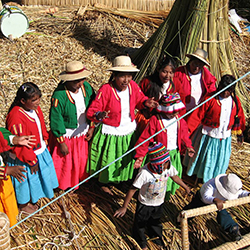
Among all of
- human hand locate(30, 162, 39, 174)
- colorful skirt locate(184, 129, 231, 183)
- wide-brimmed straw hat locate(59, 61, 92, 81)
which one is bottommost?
colorful skirt locate(184, 129, 231, 183)

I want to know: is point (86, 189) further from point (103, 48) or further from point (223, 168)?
point (103, 48)

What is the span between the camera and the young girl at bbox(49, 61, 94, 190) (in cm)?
276

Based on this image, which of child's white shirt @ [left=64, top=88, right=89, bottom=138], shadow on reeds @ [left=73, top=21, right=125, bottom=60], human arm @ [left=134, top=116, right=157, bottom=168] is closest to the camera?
human arm @ [left=134, top=116, right=157, bottom=168]

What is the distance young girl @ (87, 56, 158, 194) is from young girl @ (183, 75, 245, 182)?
60 centimetres

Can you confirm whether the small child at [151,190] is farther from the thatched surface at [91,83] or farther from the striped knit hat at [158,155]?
the thatched surface at [91,83]

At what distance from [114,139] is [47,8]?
466 cm

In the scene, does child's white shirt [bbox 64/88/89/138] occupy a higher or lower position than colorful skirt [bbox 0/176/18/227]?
higher

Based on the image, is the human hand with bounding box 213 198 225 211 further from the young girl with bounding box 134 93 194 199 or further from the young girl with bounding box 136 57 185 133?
the young girl with bounding box 136 57 185 133

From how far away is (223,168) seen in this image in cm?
338

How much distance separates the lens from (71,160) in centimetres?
304

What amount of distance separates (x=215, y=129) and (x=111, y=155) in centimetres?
107

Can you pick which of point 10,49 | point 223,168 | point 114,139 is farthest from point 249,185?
point 10,49

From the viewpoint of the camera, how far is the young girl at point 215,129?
3.06m

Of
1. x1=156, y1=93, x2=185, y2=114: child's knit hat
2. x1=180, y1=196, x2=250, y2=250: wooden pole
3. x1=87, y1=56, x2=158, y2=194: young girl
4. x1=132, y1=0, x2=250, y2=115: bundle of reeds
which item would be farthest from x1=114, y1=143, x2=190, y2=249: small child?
x1=132, y1=0, x2=250, y2=115: bundle of reeds
